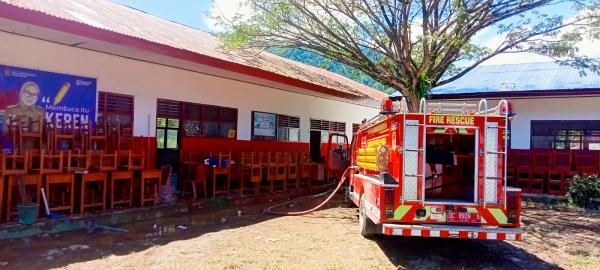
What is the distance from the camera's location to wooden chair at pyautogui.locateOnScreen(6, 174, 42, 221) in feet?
23.7

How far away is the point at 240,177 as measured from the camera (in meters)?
12.0

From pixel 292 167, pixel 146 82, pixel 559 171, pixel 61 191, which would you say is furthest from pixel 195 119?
pixel 559 171

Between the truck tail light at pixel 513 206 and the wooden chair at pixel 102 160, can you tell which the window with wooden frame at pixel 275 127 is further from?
the truck tail light at pixel 513 206

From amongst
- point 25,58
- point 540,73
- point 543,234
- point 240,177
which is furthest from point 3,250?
point 540,73

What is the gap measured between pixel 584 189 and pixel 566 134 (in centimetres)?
305

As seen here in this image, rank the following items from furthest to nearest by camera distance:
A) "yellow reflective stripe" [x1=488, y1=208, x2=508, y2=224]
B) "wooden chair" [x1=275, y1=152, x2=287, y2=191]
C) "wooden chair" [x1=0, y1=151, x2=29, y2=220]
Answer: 1. "wooden chair" [x1=275, y1=152, x2=287, y2=191]
2. "wooden chair" [x1=0, y1=151, x2=29, y2=220]
3. "yellow reflective stripe" [x1=488, y1=208, x2=508, y2=224]

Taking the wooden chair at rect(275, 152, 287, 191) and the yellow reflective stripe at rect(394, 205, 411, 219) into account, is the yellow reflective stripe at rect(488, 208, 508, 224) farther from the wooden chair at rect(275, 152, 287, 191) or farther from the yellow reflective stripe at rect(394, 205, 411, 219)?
the wooden chair at rect(275, 152, 287, 191)

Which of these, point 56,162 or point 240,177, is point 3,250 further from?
point 240,177

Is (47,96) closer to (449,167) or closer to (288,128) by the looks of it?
(449,167)

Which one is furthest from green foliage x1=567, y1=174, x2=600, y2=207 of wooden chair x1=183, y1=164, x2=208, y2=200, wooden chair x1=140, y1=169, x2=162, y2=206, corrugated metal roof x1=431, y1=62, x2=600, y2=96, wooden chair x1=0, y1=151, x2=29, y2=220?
wooden chair x1=0, y1=151, x2=29, y2=220

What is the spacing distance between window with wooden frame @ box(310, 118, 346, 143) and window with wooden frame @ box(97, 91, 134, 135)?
8.31 metres

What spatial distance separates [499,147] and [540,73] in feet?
40.3

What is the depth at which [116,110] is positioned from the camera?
9.89m

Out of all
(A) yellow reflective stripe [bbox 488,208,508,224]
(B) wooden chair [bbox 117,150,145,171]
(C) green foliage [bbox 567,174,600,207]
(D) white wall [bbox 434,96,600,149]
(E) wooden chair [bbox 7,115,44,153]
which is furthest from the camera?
(D) white wall [bbox 434,96,600,149]
